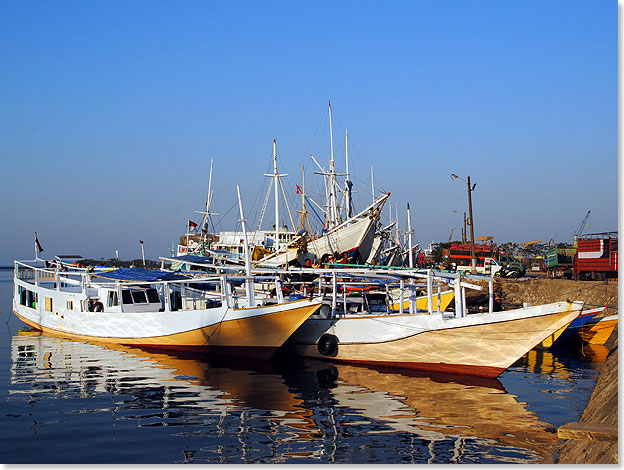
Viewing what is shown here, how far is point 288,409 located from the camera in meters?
15.8

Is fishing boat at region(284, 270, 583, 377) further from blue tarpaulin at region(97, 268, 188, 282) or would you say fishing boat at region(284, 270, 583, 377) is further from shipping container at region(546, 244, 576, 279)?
shipping container at region(546, 244, 576, 279)

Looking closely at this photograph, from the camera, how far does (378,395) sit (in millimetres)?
17547

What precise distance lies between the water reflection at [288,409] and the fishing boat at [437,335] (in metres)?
0.73

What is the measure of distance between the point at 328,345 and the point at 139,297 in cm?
1006

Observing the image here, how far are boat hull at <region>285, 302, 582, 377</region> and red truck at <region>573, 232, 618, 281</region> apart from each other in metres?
22.1

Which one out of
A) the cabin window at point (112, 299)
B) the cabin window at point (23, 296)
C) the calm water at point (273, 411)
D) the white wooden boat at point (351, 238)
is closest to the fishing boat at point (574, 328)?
the calm water at point (273, 411)

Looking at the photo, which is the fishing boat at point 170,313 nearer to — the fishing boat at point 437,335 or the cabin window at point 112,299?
the cabin window at point 112,299

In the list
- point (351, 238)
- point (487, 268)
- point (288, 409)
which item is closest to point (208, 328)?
point (288, 409)

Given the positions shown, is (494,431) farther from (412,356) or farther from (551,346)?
(551,346)

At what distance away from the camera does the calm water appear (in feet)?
39.4

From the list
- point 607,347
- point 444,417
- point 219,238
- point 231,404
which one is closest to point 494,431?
point 444,417

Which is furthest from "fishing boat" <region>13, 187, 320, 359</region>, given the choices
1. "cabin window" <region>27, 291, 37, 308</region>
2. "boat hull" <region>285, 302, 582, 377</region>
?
"boat hull" <region>285, 302, 582, 377</region>

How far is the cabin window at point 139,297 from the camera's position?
90.6 ft

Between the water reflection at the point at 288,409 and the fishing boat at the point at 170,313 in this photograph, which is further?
the fishing boat at the point at 170,313
